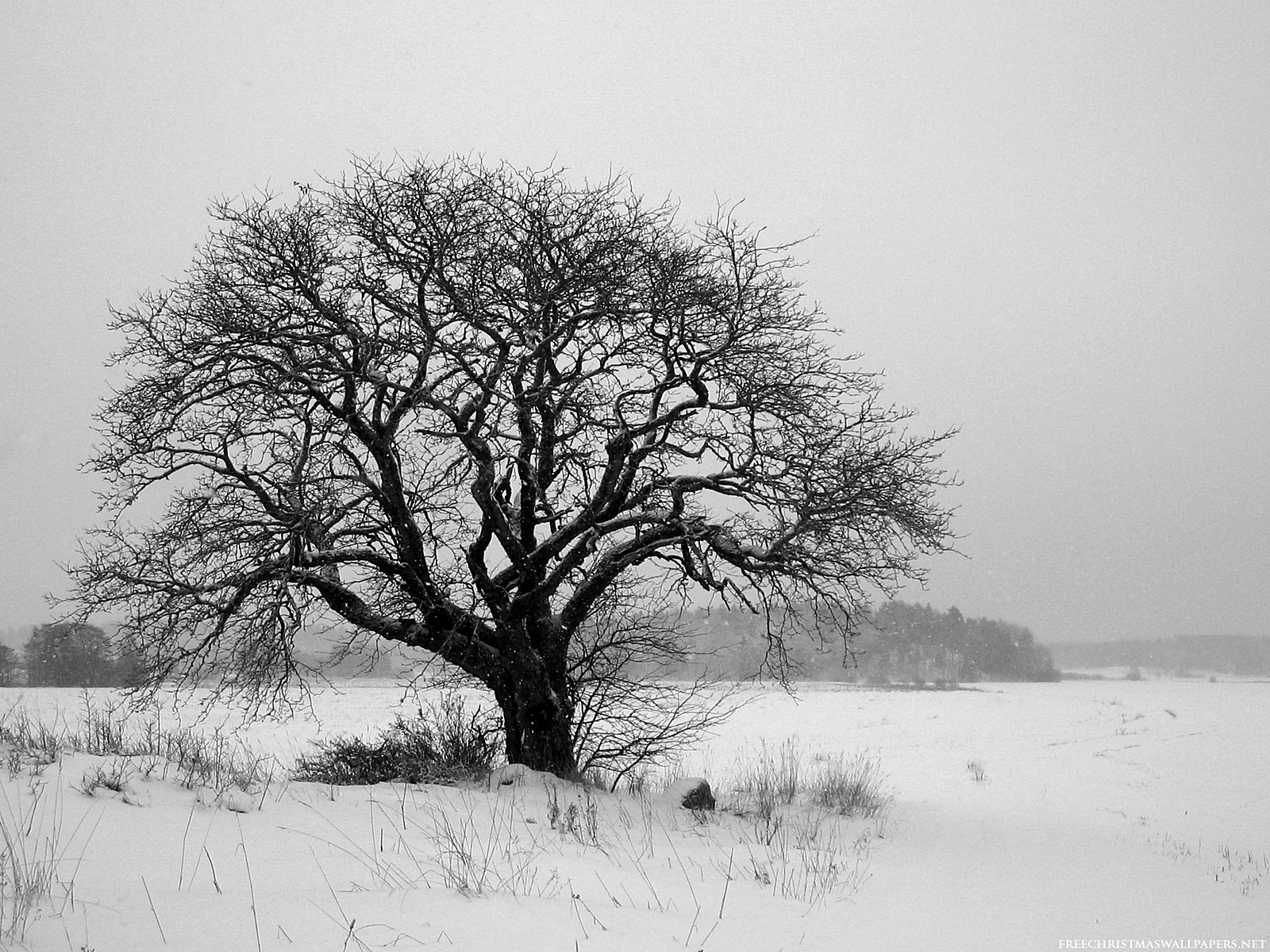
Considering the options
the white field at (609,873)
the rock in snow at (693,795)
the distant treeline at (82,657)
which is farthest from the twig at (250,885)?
the rock in snow at (693,795)

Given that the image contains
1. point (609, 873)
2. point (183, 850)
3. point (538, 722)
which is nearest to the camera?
point (183, 850)

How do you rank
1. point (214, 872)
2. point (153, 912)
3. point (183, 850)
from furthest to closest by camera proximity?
point (183, 850), point (214, 872), point (153, 912)

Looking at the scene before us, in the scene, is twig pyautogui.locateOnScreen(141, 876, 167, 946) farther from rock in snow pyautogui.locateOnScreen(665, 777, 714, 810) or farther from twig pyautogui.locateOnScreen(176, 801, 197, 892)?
rock in snow pyautogui.locateOnScreen(665, 777, 714, 810)

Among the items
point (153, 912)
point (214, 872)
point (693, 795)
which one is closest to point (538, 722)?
point (693, 795)

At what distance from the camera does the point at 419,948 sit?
3330 millimetres

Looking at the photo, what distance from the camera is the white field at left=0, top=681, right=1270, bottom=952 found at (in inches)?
143

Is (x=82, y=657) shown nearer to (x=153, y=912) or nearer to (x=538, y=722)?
(x=538, y=722)

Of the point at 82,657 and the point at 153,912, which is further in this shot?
the point at 82,657

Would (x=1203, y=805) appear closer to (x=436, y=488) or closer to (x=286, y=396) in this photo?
(x=436, y=488)

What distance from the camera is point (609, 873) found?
16.6ft

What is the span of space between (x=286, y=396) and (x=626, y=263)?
4208 millimetres

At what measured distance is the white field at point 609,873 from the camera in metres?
3.63

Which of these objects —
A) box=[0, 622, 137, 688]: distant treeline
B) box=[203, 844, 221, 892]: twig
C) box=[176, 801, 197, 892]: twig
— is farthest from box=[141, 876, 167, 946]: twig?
box=[0, 622, 137, 688]: distant treeline

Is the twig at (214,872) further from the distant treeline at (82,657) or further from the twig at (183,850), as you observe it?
the distant treeline at (82,657)
